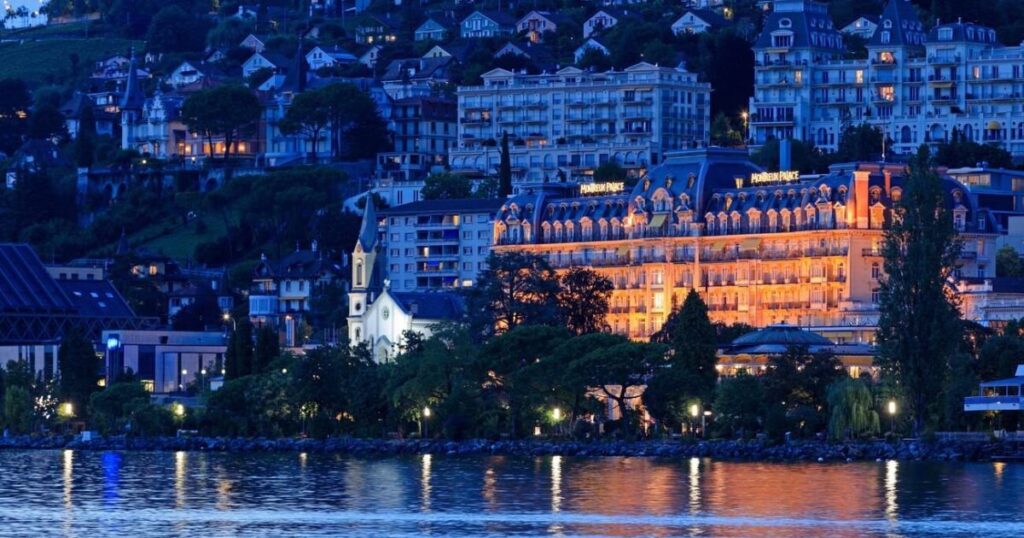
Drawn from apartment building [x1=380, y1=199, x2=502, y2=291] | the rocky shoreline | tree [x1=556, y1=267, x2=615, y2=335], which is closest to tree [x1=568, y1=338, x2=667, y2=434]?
the rocky shoreline

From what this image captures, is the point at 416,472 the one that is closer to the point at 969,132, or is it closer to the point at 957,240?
the point at 957,240

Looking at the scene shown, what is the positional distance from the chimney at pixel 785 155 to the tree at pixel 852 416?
54.1 meters

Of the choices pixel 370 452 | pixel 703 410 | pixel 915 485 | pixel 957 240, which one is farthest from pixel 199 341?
pixel 915 485

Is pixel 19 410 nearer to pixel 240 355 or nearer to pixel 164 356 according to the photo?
pixel 240 355

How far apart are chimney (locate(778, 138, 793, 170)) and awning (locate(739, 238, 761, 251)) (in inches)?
678

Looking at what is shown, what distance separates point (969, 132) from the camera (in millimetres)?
199625

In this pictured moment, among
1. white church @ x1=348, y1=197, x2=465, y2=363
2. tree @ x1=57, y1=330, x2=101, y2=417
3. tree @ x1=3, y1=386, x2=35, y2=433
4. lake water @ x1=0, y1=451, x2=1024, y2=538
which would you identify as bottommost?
lake water @ x1=0, y1=451, x2=1024, y2=538

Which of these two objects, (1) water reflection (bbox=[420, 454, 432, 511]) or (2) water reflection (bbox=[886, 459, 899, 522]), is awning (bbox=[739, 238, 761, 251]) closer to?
(1) water reflection (bbox=[420, 454, 432, 511])

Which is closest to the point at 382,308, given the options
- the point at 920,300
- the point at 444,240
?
the point at 444,240

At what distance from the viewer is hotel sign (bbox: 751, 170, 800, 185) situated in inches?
6585

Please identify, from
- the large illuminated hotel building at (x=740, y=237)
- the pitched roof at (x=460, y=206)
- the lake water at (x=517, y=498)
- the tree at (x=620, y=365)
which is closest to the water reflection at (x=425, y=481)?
the lake water at (x=517, y=498)

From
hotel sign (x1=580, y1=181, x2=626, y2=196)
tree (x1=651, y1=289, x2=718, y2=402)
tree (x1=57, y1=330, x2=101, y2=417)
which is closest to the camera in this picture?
tree (x1=651, y1=289, x2=718, y2=402)

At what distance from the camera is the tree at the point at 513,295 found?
16025 cm

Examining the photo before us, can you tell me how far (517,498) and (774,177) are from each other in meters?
64.8
